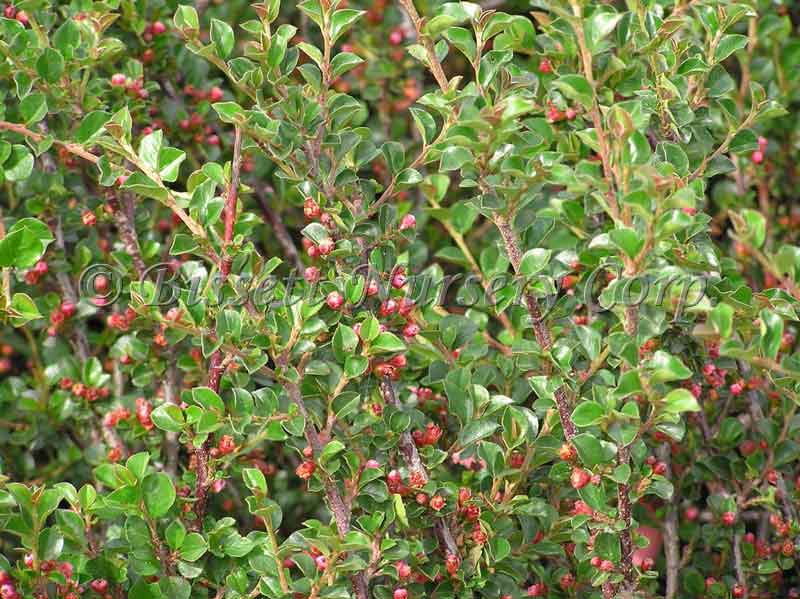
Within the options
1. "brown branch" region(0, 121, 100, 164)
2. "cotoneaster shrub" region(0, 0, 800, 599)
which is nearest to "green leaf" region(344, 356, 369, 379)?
"cotoneaster shrub" region(0, 0, 800, 599)

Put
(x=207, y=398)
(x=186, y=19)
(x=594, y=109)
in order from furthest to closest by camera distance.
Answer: (x=186, y=19)
(x=207, y=398)
(x=594, y=109)

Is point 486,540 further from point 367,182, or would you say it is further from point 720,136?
point 720,136

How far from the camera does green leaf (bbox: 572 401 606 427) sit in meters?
1.26

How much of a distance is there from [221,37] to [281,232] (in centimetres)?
63

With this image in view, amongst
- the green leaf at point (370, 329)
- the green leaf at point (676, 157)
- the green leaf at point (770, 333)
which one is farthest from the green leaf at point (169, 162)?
the green leaf at point (770, 333)

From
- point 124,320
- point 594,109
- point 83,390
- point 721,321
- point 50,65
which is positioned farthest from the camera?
point 83,390

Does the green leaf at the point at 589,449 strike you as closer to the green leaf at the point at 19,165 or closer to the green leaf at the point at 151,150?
the green leaf at the point at 151,150

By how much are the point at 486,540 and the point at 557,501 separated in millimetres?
210

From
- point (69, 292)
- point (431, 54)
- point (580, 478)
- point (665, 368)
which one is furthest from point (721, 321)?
point (69, 292)

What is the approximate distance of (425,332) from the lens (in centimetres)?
152

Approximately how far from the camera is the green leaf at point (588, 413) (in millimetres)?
1264

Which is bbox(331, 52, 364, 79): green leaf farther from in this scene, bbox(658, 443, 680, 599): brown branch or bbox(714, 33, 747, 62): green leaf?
bbox(658, 443, 680, 599): brown branch

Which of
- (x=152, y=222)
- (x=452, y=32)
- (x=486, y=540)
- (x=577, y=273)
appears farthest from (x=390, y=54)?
(x=486, y=540)

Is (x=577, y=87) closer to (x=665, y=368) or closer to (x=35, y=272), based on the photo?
(x=665, y=368)
